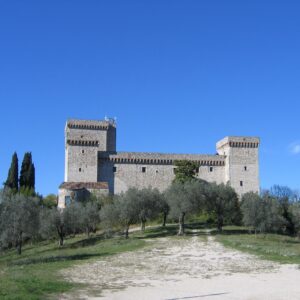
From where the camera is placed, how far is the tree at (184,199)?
4553 cm

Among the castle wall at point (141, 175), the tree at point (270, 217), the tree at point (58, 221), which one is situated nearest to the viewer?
the tree at point (58, 221)

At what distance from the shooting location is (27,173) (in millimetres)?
68562

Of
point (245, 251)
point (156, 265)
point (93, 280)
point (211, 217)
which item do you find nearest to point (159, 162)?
point (211, 217)

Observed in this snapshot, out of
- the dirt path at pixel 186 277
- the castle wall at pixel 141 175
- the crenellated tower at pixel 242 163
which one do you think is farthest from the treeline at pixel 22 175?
the dirt path at pixel 186 277

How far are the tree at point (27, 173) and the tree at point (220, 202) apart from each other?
2810 centimetres

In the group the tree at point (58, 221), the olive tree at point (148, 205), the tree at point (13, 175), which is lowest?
the tree at point (58, 221)

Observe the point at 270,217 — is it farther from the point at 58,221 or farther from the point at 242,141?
the point at 242,141

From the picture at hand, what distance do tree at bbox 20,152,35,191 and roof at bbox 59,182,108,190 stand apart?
→ 6132 mm

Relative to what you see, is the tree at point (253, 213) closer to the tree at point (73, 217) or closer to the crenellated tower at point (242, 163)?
the tree at point (73, 217)

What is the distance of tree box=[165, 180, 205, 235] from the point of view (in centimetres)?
4553

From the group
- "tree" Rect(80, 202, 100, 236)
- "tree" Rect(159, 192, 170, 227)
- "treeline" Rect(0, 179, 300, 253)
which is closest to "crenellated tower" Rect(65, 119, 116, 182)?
"tree" Rect(80, 202, 100, 236)

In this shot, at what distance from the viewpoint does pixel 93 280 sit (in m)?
17.1

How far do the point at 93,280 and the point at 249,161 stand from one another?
57.3 meters

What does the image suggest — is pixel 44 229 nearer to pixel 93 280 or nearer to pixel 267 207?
pixel 267 207
